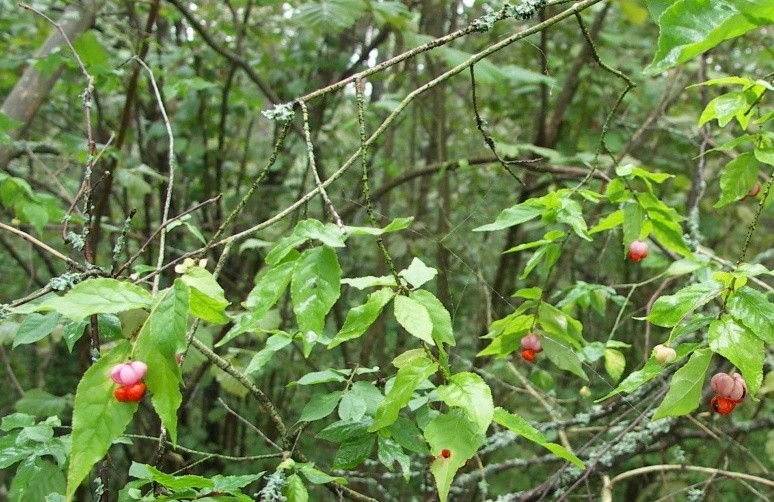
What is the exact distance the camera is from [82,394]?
73cm

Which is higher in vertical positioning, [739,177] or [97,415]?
[739,177]

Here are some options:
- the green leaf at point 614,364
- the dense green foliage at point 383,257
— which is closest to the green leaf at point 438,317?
the dense green foliage at point 383,257

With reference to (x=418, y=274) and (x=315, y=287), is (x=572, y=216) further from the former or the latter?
(x=315, y=287)

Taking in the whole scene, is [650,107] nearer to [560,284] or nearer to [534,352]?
[560,284]

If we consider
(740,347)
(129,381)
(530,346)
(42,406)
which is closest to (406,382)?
(129,381)

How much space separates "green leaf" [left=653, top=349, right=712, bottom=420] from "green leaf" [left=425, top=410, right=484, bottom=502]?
25 cm

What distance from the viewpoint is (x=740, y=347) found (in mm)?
858

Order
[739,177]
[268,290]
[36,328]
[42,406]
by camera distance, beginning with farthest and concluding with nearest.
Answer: [42,406] → [739,177] → [36,328] → [268,290]

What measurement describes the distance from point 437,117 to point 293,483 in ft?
8.55

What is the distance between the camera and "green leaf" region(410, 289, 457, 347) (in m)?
0.87

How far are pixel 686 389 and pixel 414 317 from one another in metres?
0.38

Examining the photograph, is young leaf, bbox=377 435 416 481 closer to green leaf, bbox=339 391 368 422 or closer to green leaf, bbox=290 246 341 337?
green leaf, bbox=339 391 368 422

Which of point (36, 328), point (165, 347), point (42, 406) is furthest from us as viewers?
point (42, 406)

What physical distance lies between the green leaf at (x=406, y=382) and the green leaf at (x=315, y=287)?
118 mm
